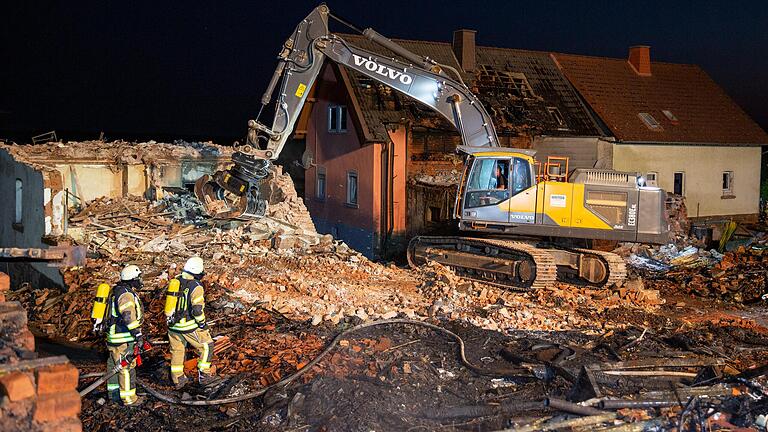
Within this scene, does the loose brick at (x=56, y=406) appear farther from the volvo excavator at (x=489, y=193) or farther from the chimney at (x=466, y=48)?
the chimney at (x=466, y=48)

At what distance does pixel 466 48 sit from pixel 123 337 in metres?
18.1

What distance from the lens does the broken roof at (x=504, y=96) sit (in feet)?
71.3

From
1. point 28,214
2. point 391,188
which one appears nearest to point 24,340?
point 28,214

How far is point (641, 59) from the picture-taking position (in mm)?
27406

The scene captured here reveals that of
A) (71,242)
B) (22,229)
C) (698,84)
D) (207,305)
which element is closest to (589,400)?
(207,305)

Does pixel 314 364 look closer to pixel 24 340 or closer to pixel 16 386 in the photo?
pixel 24 340

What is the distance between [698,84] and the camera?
2812cm

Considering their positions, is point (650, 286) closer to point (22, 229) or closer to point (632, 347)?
point (632, 347)

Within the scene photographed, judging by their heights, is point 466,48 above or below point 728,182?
above

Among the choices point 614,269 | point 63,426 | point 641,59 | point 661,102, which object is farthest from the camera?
point 641,59

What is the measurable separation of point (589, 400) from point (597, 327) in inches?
148

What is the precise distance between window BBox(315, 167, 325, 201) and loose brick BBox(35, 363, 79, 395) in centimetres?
1937

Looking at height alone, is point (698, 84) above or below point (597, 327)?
above

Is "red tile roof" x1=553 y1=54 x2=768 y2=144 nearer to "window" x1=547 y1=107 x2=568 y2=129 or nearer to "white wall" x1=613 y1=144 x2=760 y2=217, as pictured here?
"white wall" x1=613 y1=144 x2=760 y2=217
